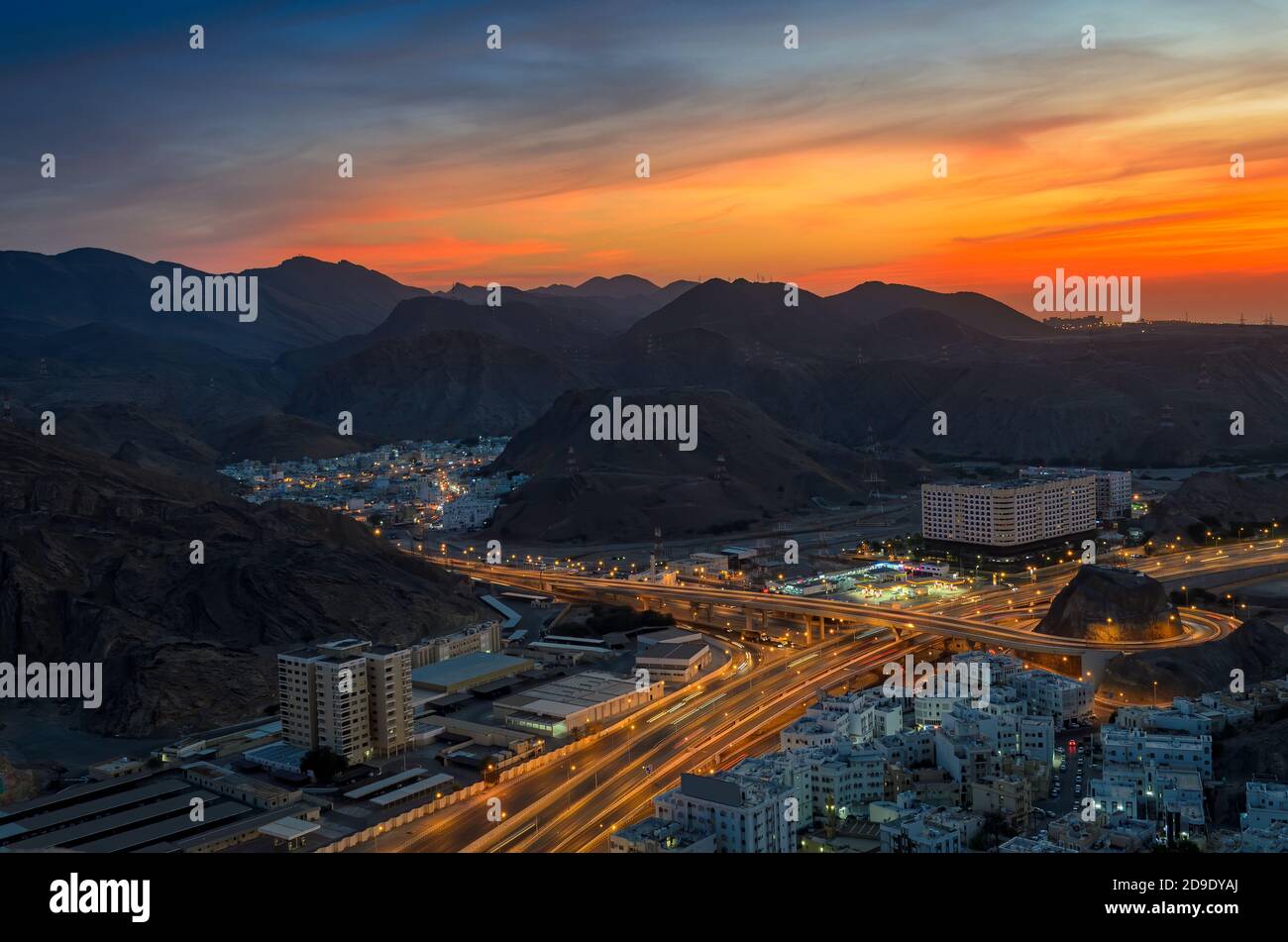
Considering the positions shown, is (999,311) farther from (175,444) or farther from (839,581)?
(839,581)

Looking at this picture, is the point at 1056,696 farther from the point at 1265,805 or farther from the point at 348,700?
the point at 348,700

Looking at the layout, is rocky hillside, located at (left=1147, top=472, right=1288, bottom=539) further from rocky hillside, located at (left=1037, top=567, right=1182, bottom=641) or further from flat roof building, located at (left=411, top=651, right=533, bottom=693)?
flat roof building, located at (left=411, top=651, right=533, bottom=693)

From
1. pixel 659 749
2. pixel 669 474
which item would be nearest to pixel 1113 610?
pixel 659 749

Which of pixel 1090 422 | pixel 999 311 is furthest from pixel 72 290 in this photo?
pixel 1090 422

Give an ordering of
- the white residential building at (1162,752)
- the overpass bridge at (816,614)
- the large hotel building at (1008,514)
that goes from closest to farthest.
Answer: the white residential building at (1162,752)
the overpass bridge at (816,614)
the large hotel building at (1008,514)

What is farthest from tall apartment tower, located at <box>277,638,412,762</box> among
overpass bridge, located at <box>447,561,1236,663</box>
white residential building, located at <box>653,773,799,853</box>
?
overpass bridge, located at <box>447,561,1236,663</box>

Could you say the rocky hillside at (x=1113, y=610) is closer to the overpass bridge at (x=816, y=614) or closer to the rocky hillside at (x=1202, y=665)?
the overpass bridge at (x=816, y=614)

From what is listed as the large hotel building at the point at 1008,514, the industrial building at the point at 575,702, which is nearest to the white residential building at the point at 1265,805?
the industrial building at the point at 575,702
